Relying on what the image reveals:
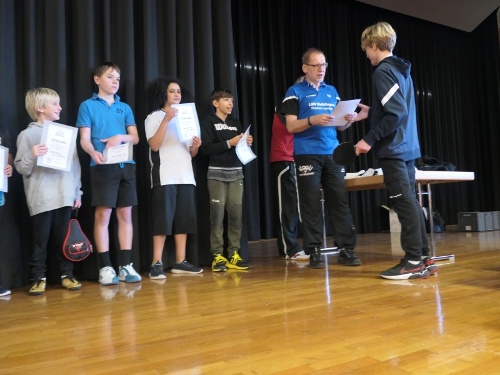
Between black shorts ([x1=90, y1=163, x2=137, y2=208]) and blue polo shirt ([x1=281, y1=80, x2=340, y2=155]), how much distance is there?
99 cm

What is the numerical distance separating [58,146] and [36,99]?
0.97 ft

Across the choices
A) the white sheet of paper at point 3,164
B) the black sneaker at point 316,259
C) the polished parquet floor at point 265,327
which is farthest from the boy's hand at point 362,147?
the white sheet of paper at point 3,164

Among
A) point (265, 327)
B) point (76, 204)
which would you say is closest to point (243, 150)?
point (76, 204)

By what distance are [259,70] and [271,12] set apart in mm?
722

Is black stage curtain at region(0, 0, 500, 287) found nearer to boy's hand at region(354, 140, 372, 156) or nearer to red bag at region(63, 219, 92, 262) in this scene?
red bag at region(63, 219, 92, 262)

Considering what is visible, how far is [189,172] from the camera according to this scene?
2.66 metres

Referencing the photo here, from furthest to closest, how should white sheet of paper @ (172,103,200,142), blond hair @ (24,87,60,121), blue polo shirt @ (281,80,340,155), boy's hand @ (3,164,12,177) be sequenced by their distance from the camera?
blue polo shirt @ (281,80,340,155), white sheet of paper @ (172,103,200,142), blond hair @ (24,87,60,121), boy's hand @ (3,164,12,177)

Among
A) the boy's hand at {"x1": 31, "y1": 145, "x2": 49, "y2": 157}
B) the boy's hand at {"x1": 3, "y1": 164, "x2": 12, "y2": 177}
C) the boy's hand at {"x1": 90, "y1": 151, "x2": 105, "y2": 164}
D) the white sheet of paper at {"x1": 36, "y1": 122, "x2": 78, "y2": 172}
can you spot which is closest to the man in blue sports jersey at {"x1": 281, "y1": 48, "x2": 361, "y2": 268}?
the boy's hand at {"x1": 90, "y1": 151, "x2": 105, "y2": 164}

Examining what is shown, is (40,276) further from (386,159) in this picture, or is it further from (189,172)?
(386,159)

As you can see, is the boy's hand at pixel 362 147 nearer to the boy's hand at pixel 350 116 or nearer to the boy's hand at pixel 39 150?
the boy's hand at pixel 350 116

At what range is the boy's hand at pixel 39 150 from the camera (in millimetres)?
2107

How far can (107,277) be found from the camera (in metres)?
2.31

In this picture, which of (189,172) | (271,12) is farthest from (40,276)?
(271,12)

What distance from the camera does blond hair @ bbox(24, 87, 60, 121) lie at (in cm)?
227
